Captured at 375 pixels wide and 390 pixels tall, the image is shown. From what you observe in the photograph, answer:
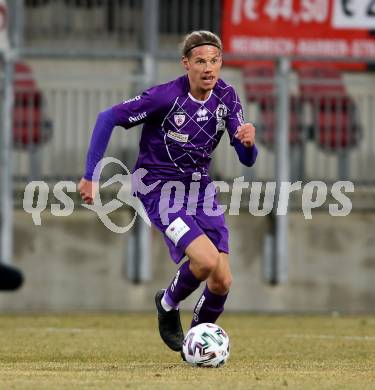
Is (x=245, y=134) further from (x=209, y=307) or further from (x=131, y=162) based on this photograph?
(x=131, y=162)

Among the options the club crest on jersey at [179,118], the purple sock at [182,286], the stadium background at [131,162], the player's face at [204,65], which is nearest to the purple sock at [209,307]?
the purple sock at [182,286]

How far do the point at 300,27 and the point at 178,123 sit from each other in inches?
296

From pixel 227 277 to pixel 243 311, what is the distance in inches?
264

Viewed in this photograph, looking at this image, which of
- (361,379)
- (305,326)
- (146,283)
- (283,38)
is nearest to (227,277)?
(361,379)

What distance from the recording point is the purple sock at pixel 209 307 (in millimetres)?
9133

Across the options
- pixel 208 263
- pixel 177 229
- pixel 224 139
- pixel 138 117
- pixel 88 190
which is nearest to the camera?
pixel 88 190

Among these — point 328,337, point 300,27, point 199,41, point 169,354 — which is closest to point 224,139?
point 300,27

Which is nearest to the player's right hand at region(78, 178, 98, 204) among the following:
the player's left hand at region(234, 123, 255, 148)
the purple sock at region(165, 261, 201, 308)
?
the purple sock at region(165, 261, 201, 308)

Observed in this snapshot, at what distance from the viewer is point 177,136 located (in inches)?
359

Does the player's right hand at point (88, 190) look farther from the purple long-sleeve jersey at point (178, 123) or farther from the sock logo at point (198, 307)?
the sock logo at point (198, 307)

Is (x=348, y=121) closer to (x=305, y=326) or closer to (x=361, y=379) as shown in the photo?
(x=305, y=326)

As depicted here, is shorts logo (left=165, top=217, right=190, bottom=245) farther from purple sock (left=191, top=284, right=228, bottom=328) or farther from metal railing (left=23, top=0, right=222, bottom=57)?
metal railing (left=23, top=0, right=222, bottom=57)

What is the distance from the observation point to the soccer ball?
8.49 metres

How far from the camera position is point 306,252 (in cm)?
1569
